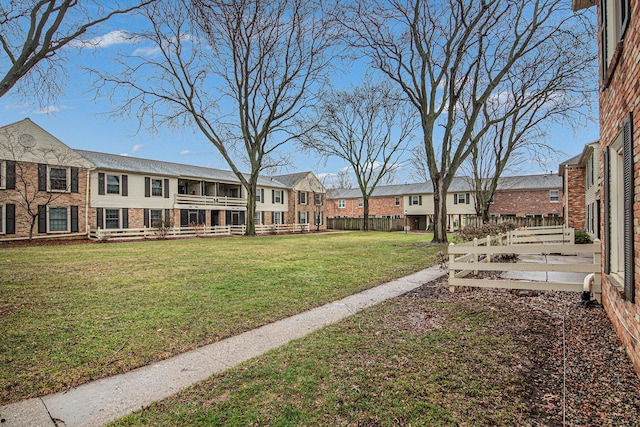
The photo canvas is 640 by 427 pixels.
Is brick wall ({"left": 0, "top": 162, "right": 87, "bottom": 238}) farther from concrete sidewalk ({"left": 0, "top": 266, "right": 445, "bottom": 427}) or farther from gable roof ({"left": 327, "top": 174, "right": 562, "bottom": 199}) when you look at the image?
gable roof ({"left": 327, "top": 174, "right": 562, "bottom": 199})

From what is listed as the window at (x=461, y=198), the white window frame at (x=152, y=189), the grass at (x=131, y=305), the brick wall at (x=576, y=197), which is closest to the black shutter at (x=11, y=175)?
the white window frame at (x=152, y=189)

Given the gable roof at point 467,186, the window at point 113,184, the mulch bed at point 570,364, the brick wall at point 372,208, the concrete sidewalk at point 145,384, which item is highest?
the gable roof at point 467,186

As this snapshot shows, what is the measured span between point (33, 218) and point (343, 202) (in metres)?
36.6

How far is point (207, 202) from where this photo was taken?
28203 millimetres

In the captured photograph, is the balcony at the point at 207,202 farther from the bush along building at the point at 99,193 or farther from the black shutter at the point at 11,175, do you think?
the black shutter at the point at 11,175

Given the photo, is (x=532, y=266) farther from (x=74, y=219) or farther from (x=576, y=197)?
(x=74, y=219)

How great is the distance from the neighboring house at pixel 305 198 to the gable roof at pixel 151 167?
5037mm

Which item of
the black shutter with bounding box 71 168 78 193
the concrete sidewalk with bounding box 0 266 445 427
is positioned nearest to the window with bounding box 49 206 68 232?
the black shutter with bounding box 71 168 78 193

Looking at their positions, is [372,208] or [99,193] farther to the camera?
[372,208]

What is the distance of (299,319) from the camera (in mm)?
4992

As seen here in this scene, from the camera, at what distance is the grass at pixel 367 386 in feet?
8.15

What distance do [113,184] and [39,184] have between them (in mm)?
4018

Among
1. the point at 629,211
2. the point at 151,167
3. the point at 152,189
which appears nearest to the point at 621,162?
the point at 629,211

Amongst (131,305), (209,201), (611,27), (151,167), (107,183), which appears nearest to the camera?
(611,27)
